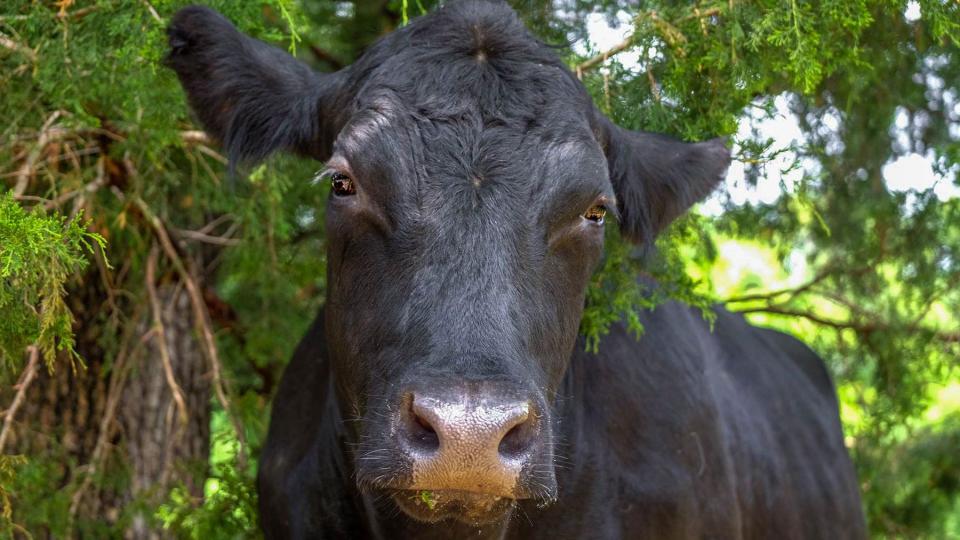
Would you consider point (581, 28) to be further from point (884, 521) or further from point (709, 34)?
point (884, 521)

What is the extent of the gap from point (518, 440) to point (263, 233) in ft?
11.1

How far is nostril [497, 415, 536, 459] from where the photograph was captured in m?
3.38

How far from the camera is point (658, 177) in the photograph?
185 inches

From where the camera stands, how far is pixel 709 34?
475 centimetres

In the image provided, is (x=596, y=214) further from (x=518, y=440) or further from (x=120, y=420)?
(x=120, y=420)

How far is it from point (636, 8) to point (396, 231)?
85.3 inches

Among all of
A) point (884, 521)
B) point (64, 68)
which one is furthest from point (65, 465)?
point (884, 521)

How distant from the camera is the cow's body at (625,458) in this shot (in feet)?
15.0

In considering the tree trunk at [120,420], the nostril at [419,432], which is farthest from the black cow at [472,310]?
the tree trunk at [120,420]

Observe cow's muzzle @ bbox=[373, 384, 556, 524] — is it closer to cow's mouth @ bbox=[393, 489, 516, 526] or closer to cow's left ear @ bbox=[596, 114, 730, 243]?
cow's mouth @ bbox=[393, 489, 516, 526]

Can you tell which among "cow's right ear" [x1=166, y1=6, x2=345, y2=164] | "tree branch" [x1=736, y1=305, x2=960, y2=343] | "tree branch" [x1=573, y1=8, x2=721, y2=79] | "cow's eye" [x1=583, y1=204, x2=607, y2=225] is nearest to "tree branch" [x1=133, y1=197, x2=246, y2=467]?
"cow's right ear" [x1=166, y1=6, x2=345, y2=164]

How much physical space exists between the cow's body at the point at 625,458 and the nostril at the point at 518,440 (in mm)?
722

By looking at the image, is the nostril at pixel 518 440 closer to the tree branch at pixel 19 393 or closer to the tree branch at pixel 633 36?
the tree branch at pixel 633 36

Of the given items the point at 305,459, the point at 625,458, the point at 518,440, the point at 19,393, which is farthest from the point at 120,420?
the point at 518,440
